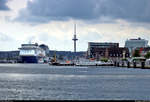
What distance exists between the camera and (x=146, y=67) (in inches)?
7766

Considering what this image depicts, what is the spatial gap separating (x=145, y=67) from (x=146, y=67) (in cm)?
104

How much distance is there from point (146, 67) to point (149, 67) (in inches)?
51.7

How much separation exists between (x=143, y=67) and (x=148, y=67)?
8.62 feet

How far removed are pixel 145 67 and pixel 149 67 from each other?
2.07m

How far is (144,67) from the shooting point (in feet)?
646

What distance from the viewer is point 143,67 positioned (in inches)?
7726

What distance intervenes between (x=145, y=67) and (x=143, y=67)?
2.33 m

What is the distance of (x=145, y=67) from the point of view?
198250 millimetres

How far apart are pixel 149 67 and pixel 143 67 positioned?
2.80m

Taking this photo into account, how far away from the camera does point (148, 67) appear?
19738 cm

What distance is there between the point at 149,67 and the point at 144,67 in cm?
218

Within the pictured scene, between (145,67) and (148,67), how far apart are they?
4.83 ft
